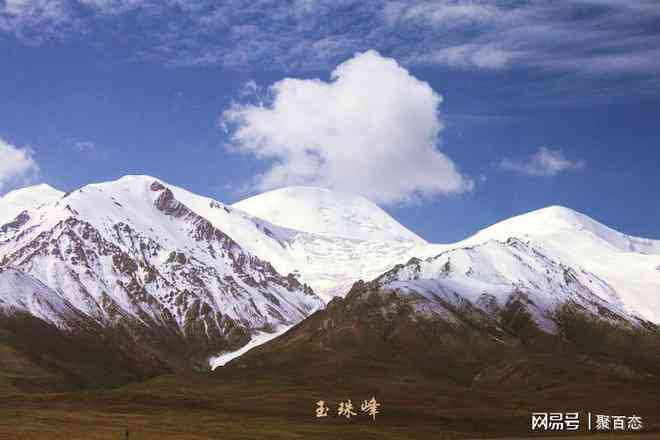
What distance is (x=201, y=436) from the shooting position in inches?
6777

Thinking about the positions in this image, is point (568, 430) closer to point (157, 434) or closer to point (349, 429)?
point (349, 429)

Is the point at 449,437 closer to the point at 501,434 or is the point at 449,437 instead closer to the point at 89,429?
the point at 501,434

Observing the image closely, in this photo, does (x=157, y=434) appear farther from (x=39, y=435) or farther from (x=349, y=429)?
(x=349, y=429)

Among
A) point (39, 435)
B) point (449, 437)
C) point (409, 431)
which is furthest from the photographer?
point (409, 431)

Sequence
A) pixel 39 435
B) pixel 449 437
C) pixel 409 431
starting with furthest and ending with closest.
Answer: pixel 409 431
pixel 449 437
pixel 39 435

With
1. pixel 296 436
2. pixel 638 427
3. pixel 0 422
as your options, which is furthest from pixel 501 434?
pixel 0 422

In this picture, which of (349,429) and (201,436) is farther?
(349,429)

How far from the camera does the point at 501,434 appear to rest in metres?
197

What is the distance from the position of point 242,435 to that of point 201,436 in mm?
7188

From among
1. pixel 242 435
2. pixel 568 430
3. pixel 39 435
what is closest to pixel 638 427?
pixel 568 430

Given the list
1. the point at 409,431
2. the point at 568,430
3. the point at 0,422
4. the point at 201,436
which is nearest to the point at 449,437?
the point at 409,431

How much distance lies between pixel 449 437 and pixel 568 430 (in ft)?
86.7

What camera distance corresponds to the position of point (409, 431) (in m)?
194

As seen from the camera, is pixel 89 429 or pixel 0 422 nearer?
pixel 89 429
